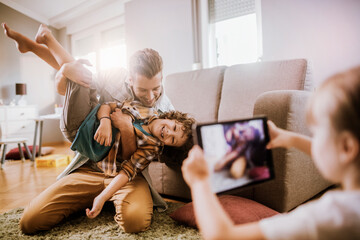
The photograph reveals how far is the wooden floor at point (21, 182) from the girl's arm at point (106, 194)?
956 mm

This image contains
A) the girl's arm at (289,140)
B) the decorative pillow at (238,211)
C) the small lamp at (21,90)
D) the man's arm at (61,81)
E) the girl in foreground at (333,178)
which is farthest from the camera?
the small lamp at (21,90)

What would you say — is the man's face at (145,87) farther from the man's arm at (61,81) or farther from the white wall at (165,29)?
the white wall at (165,29)

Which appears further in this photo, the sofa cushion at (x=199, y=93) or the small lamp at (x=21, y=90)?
the small lamp at (x=21, y=90)

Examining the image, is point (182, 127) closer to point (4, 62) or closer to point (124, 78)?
point (124, 78)

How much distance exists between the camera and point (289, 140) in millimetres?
722

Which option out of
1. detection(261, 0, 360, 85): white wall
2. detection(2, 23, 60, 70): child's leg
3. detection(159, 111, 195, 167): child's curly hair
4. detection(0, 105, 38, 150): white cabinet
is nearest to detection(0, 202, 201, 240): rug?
detection(159, 111, 195, 167): child's curly hair

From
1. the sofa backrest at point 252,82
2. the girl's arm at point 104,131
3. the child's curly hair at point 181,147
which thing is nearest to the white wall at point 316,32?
the sofa backrest at point 252,82

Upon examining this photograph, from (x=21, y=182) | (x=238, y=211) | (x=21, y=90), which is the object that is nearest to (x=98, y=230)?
(x=238, y=211)

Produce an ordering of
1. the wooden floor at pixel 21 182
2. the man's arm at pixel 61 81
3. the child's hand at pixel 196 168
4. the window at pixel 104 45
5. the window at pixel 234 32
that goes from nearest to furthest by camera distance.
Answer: the child's hand at pixel 196 168
the man's arm at pixel 61 81
the wooden floor at pixel 21 182
the window at pixel 234 32
the window at pixel 104 45

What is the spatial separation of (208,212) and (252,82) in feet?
4.30

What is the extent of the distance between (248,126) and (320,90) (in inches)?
8.9

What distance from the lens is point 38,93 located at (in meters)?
5.17

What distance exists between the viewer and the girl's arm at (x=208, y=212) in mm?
470

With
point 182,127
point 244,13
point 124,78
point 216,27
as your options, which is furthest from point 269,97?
point 216,27
